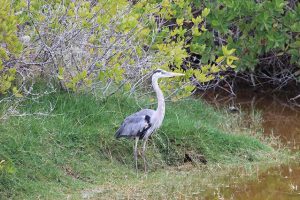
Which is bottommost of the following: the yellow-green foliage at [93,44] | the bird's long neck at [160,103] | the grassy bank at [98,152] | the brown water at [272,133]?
the brown water at [272,133]

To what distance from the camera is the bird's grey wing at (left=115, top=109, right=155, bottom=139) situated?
28.5ft

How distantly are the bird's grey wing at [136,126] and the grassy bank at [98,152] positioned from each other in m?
0.35

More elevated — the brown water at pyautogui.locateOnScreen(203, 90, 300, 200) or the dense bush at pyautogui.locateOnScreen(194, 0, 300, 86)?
the dense bush at pyautogui.locateOnScreen(194, 0, 300, 86)

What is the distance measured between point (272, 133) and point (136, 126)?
9.48ft

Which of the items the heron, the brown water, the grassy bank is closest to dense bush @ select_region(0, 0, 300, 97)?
the grassy bank

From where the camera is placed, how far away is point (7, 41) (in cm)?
794

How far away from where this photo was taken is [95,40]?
958 centimetres

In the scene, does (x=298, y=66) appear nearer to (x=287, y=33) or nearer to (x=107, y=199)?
(x=287, y=33)

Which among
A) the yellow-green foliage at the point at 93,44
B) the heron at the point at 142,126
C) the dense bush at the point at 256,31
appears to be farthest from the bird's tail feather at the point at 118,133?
the dense bush at the point at 256,31

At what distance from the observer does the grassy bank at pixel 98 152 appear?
8016mm

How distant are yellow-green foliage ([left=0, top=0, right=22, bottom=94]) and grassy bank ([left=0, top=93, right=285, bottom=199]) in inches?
12.5

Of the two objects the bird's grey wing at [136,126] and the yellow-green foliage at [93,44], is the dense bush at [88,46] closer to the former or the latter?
the yellow-green foliage at [93,44]

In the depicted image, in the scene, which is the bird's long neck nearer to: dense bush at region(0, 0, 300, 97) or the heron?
the heron

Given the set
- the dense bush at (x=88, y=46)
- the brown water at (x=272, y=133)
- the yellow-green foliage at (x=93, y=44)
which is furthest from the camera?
the yellow-green foliage at (x=93, y=44)
